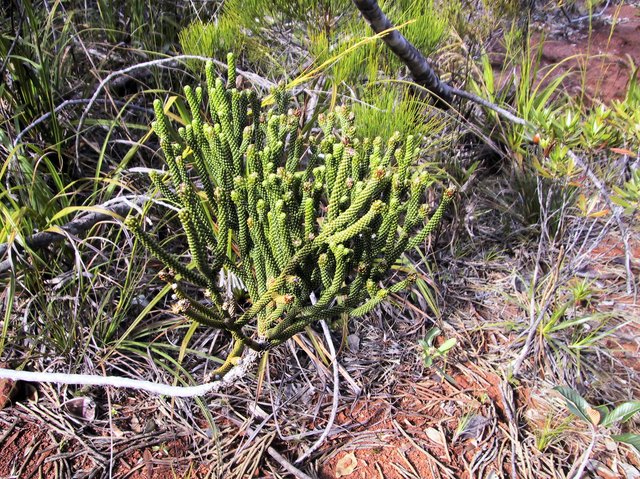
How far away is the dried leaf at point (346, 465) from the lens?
1691 millimetres

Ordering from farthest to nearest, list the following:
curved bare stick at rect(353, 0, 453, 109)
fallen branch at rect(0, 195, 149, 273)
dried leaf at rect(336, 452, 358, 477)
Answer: curved bare stick at rect(353, 0, 453, 109) → fallen branch at rect(0, 195, 149, 273) → dried leaf at rect(336, 452, 358, 477)

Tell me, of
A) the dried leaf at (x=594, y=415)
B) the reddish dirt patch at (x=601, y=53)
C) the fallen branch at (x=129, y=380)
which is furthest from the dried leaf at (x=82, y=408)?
the reddish dirt patch at (x=601, y=53)

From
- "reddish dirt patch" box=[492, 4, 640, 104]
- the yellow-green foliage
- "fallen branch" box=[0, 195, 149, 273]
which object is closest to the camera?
"fallen branch" box=[0, 195, 149, 273]

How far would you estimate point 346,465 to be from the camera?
1.71 m

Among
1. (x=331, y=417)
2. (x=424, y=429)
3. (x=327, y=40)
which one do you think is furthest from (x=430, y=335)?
(x=327, y=40)

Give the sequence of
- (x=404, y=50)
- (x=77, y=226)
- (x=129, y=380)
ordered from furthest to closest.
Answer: (x=404, y=50) < (x=77, y=226) < (x=129, y=380)

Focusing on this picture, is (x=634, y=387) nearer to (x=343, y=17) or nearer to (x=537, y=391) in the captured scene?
(x=537, y=391)

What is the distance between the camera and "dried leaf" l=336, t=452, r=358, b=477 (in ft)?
5.55

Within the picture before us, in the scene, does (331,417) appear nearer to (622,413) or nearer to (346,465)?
(346,465)

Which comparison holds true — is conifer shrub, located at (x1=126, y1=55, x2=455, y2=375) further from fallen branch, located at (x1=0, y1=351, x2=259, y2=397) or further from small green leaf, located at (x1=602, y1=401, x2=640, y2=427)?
small green leaf, located at (x1=602, y1=401, x2=640, y2=427)

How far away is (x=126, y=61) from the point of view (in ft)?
9.32

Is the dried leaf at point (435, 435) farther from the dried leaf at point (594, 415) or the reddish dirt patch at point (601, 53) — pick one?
the reddish dirt patch at point (601, 53)

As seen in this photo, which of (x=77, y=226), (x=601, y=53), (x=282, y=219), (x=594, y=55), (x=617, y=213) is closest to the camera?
(x=282, y=219)

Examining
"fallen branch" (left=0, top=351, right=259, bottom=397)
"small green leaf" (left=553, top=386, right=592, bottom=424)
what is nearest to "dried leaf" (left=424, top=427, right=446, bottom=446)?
"small green leaf" (left=553, top=386, right=592, bottom=424)
